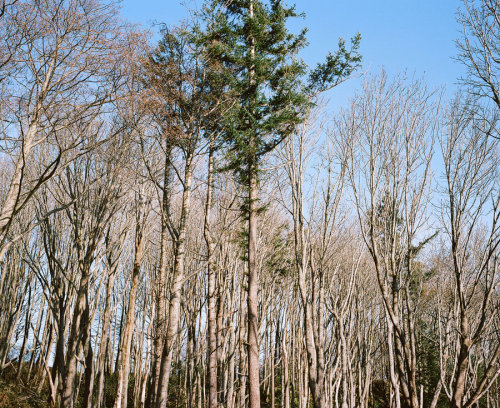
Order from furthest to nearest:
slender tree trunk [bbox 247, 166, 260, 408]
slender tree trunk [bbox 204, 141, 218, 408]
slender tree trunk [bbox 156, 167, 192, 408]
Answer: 1. slender tree trunk [bbox 204, 141, 218, 408]
2. slender tree trunk [bbox 247, 166, 260, 408]
3. slender tree trunk [bbox 156, 167, 192, 408]

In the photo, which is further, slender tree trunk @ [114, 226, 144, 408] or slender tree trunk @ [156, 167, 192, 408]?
slender tree trunk @ [114, 226, 144, 408]

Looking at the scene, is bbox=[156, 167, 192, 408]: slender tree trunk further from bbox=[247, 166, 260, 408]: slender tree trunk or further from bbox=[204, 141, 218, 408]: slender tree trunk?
bbox=[204, 141, 218, 408]: slender tree trunk

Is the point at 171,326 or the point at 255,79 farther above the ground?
the point at 255,79

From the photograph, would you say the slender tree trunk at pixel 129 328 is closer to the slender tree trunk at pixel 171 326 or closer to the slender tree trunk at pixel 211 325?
the slender tree trunk at pixel 211 325

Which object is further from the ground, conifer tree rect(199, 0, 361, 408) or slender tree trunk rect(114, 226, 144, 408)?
conifer tree rect(199, 0, 361, 408)

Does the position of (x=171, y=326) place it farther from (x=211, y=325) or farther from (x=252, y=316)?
(x=211, y=325)

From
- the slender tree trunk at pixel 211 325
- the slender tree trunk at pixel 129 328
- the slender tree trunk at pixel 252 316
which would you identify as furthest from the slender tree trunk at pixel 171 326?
the slender tree trunk at pixel 129 328

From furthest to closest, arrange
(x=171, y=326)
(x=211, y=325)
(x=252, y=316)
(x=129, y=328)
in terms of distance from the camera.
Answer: (x=211, y=325) → (x=129, y=328) → (x=252, y=316) → (x=171, y=326)

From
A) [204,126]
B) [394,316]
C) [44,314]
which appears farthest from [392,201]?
[44,314]

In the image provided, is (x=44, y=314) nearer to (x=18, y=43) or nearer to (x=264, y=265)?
(x=264, y=265)

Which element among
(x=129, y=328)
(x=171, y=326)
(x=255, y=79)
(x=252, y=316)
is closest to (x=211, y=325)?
(x=129, y=328)

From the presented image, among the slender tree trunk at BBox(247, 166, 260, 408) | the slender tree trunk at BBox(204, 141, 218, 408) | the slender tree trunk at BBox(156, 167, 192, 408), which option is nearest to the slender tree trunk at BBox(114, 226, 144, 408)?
the slender tree trunk at BBox(204, 141, 218, 408)

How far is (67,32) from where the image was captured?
603 centimetres

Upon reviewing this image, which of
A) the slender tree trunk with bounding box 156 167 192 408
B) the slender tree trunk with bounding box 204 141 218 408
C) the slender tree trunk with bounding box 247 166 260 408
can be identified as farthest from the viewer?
the slender tree trunk with bounding box 204 141 218 408
